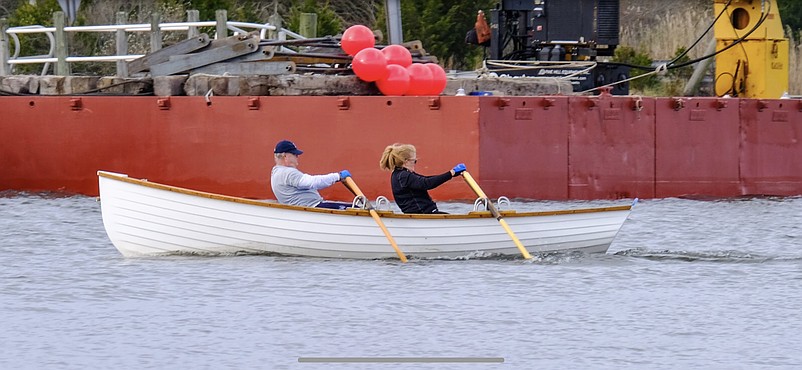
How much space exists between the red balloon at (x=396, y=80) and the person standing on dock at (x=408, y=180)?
5990 mm

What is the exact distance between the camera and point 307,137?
70.3 feet

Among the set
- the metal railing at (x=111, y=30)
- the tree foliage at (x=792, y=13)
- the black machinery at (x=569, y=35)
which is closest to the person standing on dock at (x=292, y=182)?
the metal railing at (x=111, y=30)

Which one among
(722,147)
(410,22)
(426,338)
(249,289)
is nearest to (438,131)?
(722,147)

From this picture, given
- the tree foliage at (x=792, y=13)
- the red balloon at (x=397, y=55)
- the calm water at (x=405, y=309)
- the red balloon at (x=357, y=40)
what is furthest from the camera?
the tree foliage at (x=792, y=13)

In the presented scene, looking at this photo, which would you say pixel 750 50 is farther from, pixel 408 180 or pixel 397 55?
pixel 408 180

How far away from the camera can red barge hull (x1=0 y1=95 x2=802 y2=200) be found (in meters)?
21.2

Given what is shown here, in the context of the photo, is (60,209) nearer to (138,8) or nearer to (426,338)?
(426,338)

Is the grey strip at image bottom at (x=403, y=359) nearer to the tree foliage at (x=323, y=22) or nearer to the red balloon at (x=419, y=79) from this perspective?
the red balloon at (x=419, y=79)

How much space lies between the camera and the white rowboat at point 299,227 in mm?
14906

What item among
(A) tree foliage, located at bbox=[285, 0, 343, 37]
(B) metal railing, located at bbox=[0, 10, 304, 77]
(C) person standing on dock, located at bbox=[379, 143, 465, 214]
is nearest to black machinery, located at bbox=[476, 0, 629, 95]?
(B) metal railing, located at bbox=[0, 10, 304, 77]

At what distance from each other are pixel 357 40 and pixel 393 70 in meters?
0.72

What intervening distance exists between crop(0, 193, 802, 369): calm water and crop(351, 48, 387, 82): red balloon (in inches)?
188

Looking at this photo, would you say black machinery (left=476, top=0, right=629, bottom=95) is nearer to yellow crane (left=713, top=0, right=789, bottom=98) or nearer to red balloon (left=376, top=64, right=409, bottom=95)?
yellow crane (left=713, top=0, right=789, bottom=98)

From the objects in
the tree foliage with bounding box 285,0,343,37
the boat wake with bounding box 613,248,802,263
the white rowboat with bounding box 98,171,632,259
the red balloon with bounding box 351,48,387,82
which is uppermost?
the tree foliage with bounding box 285,0,343,37
